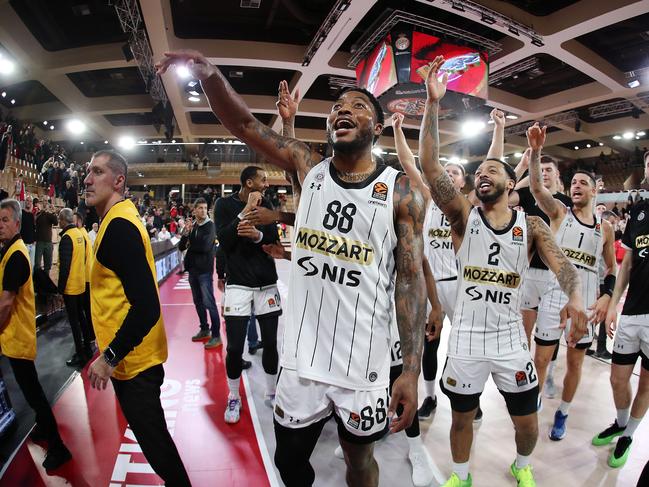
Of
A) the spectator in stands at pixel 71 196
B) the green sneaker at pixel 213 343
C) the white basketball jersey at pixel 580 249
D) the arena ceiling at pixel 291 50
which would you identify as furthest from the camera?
the spectator in stands at pixel 71 196

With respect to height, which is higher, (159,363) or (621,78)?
(621,78)

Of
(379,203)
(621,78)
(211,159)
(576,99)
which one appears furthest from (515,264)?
(211,159)

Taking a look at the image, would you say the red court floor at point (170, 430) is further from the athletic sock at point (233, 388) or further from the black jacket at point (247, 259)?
the black jacket at point (247, 259)

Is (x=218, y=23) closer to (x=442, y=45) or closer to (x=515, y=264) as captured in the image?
(x=442, y=45)

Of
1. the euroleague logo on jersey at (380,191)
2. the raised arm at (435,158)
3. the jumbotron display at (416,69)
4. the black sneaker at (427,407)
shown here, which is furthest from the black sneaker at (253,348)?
the jumbotron display at (416,69)

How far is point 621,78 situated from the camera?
36.6 feet

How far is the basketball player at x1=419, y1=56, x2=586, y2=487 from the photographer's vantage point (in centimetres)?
232

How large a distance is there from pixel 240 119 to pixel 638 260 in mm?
3259

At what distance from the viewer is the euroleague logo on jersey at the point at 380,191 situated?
1.64m

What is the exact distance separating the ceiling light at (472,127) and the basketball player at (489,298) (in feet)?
43.5

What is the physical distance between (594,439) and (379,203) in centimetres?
304

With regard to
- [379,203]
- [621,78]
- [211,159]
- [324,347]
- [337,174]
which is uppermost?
[621,78]

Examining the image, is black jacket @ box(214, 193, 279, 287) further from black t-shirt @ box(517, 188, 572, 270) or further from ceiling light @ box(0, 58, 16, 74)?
ceiling light @ box(0, 58, 16, 74)

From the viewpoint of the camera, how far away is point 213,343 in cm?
528
